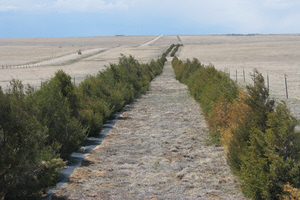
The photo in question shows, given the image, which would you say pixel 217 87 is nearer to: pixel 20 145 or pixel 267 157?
pixel 267 157

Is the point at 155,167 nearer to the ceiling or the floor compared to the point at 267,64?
nearer to the floor

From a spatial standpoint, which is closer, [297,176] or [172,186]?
[297,176]

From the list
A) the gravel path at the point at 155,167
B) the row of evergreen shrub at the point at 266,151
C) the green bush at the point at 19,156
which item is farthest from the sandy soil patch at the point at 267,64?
the green bush at the point at 19,156

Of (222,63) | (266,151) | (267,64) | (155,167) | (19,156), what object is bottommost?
(155,167)

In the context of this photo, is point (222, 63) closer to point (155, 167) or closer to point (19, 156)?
point (155, 167)

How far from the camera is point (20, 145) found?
593 cm

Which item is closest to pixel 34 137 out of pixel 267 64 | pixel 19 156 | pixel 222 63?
pixel 19 156

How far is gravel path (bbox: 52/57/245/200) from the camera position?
654 centimetres

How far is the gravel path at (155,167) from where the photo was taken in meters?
6.54

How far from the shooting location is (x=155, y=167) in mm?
8141

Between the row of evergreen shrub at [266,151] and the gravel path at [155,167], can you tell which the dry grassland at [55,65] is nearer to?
the gravel path at [155,167]

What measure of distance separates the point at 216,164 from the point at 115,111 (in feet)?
31.0

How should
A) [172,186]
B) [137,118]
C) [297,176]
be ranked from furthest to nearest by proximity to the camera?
[137,118] < [172,186] < [297,176]

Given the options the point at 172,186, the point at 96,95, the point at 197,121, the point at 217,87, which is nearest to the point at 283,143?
the point at 172,186
